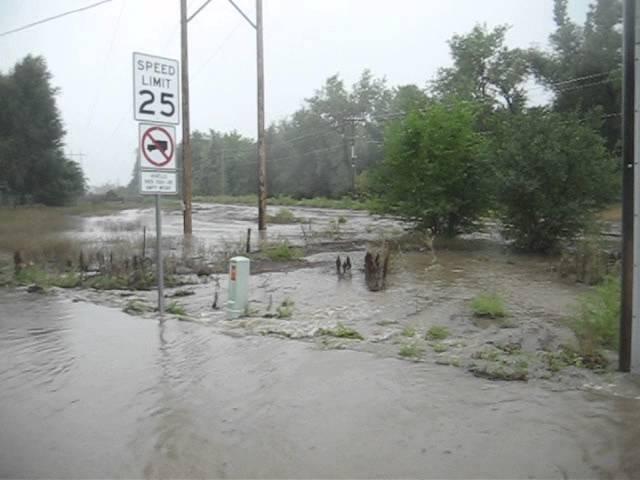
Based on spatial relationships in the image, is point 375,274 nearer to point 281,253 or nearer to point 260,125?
point 281,253

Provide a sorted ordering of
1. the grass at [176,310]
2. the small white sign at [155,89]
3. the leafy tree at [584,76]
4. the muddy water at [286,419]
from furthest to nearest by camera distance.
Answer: the leafy tree at [584,76] < the grass at [176,310] < the small white sign at [155,89] < the muddy water at [286,419]

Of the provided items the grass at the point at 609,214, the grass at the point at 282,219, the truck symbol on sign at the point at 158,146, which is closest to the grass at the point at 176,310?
the truck symbol on sign at the point at 158,146

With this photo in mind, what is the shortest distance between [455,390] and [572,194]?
11236mm

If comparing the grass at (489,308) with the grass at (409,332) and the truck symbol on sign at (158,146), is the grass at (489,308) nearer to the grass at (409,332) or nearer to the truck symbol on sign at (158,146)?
the grass at (409,332)

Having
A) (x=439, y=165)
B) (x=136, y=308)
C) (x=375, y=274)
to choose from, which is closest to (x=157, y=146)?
(x=136, y=308)

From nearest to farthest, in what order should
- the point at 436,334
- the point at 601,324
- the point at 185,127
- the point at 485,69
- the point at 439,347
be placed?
1. the point at 601,324
2. the point at 439,347
3. the point at 436,334
4. the point at 185,127
5. the point at 485,69

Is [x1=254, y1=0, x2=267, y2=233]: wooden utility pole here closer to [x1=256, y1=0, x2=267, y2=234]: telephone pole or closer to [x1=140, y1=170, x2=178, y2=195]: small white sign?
[x1=256, y1=0, x2=267, y2=234]: telephone pole

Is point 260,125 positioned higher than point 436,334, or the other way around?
point 260,125

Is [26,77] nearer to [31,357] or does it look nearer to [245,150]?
[31,357]

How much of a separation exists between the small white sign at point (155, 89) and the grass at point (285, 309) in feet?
10.00

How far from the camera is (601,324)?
619cm

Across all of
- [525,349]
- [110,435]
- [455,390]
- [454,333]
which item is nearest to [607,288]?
[525,349]

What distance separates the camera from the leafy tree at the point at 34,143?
1541 centimetres

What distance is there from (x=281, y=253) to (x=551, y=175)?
703cm
